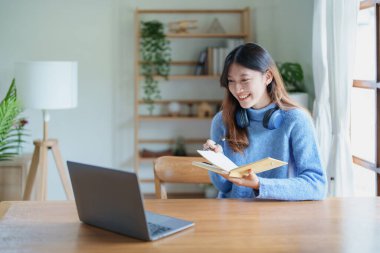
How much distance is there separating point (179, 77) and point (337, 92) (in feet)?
5.95

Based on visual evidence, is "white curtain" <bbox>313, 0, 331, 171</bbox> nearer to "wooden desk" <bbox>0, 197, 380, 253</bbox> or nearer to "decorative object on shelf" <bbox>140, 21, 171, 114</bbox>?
"decorative object on shelf" <bbox>140, 21, 171, 114</bbox>

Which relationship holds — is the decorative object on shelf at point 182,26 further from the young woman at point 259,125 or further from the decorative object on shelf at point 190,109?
the young woman at point 259,125

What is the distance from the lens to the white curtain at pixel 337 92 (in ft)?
11.5

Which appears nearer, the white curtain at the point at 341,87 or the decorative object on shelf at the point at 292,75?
the white curtain at the point at 341,87

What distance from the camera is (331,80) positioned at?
12.2ft

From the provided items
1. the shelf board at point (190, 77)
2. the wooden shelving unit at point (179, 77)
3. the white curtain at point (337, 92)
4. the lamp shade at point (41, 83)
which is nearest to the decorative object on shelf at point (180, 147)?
the wooden shelving unit at point (179, 77)

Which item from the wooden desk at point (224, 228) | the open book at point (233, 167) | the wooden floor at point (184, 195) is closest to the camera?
the wooden desk at point (224, 228)

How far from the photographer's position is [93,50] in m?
5.20

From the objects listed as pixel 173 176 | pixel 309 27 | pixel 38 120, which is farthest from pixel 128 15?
pixel 173 176

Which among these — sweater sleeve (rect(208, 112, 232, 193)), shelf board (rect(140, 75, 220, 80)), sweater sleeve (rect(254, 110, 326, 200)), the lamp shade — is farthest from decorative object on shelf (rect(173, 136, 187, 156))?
sweater sleeve (rect(254, 110, 326, 200))

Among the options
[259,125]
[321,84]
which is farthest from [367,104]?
[259,125]

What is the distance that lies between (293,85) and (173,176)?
2421 mm

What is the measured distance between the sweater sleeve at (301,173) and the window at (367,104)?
1341 millimetres

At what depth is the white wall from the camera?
5.13 meters
